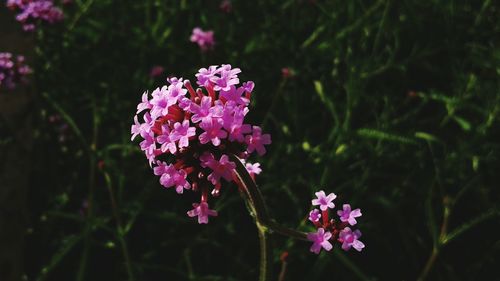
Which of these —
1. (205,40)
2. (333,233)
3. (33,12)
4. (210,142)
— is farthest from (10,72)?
(333,233)

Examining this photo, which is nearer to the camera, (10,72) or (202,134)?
(202,134)

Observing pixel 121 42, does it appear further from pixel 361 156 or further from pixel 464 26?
pixel 464 26

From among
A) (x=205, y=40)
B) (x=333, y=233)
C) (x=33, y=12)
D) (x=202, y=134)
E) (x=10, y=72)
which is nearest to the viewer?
(x=202, y=134)

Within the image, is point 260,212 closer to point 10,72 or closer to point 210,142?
point 210,142

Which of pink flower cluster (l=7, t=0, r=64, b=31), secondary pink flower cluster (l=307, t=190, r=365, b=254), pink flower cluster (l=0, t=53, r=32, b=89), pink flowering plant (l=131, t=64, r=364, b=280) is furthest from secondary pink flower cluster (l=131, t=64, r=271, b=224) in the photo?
pink flower cluster (l=7, t=0, r=64, b=31)

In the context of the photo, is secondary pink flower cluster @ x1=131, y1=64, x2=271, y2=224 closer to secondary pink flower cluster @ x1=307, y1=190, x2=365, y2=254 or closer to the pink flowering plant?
the pink flowering plant

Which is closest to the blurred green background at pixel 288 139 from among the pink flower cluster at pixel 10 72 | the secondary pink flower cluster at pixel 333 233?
the pink flower cluster at pixel 10 72

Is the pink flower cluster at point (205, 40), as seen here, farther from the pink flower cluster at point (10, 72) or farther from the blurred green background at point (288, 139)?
the pink flower cluster at point (10, 72)
